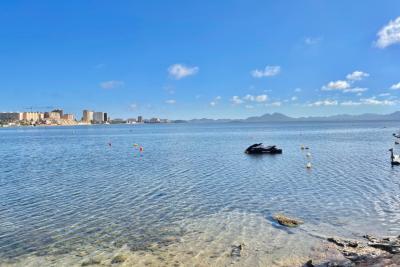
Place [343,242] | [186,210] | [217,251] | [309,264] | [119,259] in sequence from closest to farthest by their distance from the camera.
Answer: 1. [309,264]
2. [119,259]
3. [217,251]
4. [343,242]
5. [186,210]

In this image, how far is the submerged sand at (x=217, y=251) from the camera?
1300 centimetres

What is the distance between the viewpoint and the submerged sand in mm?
13000

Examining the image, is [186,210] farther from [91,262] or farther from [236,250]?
[91,262]

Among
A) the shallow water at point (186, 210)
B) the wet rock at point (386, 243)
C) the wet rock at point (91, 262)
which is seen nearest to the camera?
the wet rock at point (386, 243)

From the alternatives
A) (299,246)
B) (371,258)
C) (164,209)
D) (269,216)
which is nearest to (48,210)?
(164,209)

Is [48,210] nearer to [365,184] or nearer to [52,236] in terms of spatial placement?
[52,236]

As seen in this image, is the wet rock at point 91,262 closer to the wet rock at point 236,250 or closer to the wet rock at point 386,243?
the wet rock at point 236,250

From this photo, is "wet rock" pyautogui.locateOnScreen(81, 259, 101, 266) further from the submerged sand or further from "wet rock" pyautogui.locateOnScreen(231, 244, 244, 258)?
"wet rock" pyautogui.locateOnScreen(231, 244, 244, 258)

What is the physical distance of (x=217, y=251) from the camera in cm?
1396

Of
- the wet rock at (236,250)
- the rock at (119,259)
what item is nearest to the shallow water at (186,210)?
the wet rock at (236,250)

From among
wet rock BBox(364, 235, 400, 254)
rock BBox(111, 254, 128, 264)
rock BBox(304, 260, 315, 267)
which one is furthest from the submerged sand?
wet rock BBox(364, 235, 400, 254)

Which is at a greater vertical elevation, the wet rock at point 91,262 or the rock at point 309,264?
the rock at point 309,264

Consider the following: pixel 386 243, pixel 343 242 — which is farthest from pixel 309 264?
pixel 386 243

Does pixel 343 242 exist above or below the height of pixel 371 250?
below
